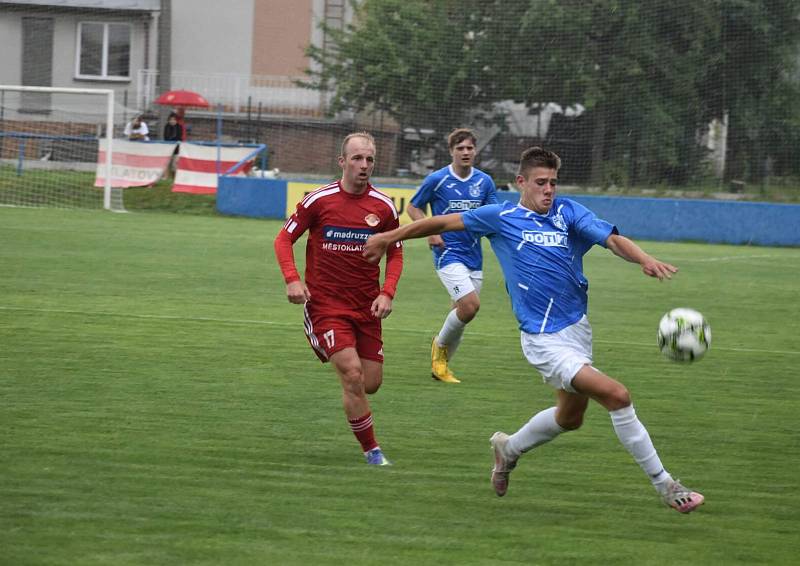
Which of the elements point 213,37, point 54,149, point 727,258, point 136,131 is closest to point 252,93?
point 136,131

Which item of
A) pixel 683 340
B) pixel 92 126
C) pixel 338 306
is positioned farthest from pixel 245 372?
pixel 92 126

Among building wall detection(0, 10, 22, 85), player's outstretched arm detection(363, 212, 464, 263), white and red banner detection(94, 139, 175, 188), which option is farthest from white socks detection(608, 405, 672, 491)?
building wall detection(0, 10, 22, 85)

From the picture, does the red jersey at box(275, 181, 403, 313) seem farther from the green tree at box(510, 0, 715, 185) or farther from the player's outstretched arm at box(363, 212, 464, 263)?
the green tree at box(510, 0, 715, 185)

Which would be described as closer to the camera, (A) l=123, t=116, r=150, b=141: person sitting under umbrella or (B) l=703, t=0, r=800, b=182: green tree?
(B) l=703, t=0, r=800, b=182: green tree

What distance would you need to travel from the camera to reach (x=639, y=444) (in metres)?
5.76

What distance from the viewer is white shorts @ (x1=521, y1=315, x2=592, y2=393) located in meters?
5.89

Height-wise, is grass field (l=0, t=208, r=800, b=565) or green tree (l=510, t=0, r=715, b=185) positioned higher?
green tree (l=510, t=0, r=715, b=185)

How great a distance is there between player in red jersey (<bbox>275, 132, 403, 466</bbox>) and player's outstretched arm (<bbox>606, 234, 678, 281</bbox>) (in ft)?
4.54

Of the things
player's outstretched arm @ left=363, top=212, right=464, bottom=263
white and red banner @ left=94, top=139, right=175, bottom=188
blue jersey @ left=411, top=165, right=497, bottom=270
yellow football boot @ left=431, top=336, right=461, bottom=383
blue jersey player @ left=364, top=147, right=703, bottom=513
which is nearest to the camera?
blue jersey player @ left=364, top=147, right=703, bottom=513

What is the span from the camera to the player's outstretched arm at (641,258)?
5691 millimetres

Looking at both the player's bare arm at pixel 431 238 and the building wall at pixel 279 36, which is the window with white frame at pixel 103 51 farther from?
the player's bare arm at pixel 431 238

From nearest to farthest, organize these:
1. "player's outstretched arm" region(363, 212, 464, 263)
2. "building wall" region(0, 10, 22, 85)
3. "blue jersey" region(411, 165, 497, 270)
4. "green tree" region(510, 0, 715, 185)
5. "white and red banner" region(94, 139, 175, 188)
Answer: "player's outstretched arm" region(363, 212, 464, 263), "blue jersey" region(411, 165, 497, 270), "white and red banner" region(94, 139, 175, 188), "green tree" region(510, 0, 715, 185), "building wall" region(0, 10, 22, 85)

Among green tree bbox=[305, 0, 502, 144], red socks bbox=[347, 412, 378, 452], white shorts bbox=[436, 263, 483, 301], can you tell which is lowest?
red socks bbox=[347, 412, 378, 452]

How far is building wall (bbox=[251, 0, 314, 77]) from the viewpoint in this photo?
39.1 m
